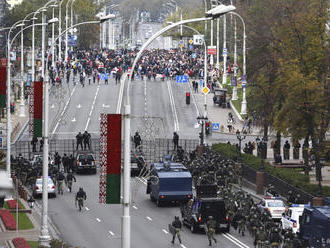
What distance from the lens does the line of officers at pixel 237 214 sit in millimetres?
41875

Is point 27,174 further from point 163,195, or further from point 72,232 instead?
point 72,232

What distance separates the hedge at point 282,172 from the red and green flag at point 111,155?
28.6m

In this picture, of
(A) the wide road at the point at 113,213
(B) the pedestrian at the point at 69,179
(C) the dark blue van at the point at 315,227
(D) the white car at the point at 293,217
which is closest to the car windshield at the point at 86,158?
(A) the wide road at the point at 113,213

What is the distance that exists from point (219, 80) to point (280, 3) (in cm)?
4633

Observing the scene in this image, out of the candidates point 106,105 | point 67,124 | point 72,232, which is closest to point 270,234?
point 72,232

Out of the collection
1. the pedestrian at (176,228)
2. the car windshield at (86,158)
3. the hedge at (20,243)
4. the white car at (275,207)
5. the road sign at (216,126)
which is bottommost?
the hedge at (20,243)

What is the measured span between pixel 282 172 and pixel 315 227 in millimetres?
18403

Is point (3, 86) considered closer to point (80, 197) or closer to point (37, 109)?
point (80, 197)

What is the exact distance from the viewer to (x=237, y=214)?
48250 millimetres

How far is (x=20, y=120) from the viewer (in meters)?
96.3

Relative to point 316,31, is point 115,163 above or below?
below

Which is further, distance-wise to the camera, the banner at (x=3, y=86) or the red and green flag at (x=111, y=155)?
the banner at (x=3, y=86)

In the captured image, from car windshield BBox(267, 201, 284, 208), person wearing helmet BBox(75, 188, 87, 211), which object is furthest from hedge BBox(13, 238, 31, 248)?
car windshield BBox(267, 201, 284, 208)

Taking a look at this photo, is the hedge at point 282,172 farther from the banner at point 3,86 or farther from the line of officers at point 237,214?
the banner at point 3,86
